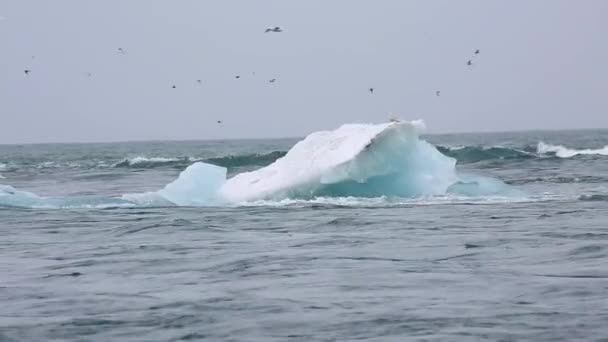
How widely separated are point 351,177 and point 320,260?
8916mm

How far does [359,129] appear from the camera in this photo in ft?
73.7

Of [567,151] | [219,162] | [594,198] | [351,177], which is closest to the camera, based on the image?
[594,198]

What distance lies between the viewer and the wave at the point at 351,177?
836 inches

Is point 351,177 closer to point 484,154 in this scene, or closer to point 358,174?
point 358,174

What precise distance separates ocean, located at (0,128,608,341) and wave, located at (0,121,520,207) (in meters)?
0.04

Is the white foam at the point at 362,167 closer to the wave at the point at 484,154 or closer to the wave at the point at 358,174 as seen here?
the wave at the point at 358,174

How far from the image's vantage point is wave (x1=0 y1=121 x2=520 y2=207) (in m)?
21.2

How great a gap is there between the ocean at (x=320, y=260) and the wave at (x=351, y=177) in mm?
40

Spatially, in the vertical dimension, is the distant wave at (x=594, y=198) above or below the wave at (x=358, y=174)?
below

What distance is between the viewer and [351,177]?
2125cm

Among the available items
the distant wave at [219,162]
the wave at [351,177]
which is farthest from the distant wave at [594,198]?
the distant wave at [219,162]

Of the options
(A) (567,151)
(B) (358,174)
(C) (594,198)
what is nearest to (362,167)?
(B) (358,174)

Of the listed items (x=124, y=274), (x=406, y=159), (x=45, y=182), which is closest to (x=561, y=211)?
(x=406, y=159)

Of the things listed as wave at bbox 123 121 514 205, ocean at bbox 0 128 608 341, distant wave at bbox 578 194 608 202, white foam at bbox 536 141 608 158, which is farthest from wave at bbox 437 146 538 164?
distant wave at bbox 578 194 608 202
